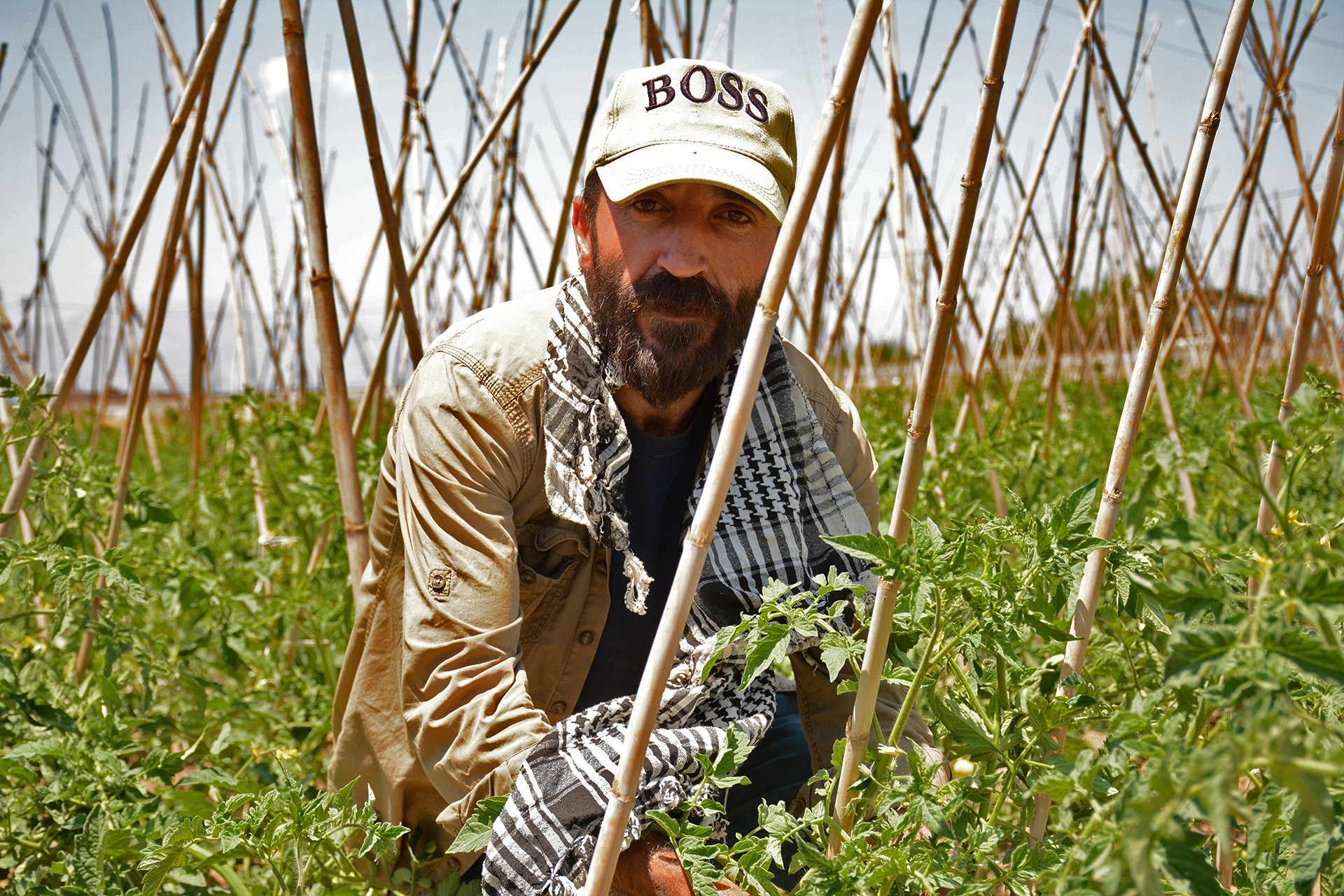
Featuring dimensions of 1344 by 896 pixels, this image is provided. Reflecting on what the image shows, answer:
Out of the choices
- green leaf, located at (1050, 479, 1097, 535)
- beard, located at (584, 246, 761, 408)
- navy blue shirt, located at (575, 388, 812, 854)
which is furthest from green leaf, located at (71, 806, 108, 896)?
green leaf, located at (1050, 479, 1097, 535)

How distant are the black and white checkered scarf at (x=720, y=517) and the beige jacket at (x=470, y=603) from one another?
0.05 meters

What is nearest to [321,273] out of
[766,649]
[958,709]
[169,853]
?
[169,853]

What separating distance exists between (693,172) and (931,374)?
0.53 metres

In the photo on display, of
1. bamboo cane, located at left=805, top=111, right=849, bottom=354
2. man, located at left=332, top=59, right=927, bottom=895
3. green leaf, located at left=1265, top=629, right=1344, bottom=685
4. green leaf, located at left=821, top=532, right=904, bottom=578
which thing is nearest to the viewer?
green leaf, located at left=1265, top=629, right=1344, bottom=685

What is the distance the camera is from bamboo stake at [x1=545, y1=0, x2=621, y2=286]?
5.24 ft

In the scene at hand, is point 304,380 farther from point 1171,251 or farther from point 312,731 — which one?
point 1171,251

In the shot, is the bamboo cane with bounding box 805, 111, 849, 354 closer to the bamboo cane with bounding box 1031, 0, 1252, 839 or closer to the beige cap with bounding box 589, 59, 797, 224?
the beige cap with bounding box 589, 59, 797, 224

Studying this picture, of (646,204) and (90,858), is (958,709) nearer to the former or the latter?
(646,204)

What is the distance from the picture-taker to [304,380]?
325 cm

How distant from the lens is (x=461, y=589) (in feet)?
3.56

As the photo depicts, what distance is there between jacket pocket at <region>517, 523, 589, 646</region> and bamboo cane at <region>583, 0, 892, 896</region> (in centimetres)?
54

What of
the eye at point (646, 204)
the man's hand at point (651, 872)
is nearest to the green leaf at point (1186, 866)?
the man's hand at point (651, 872)

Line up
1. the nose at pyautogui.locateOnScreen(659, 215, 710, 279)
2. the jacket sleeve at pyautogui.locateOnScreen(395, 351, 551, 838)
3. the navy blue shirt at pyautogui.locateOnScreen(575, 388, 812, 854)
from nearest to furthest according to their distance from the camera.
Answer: the jacket sleeve at pyautogui.locateOnScreen(395, 351, 551, 838) → the nose at pyautogui.locateOnScreen(659, 215, 710, 279) → the navy blue shirt at pyautogui.locateOnScreen(575, 388, 812, 854)

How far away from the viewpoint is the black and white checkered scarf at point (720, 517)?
3.38 feet
